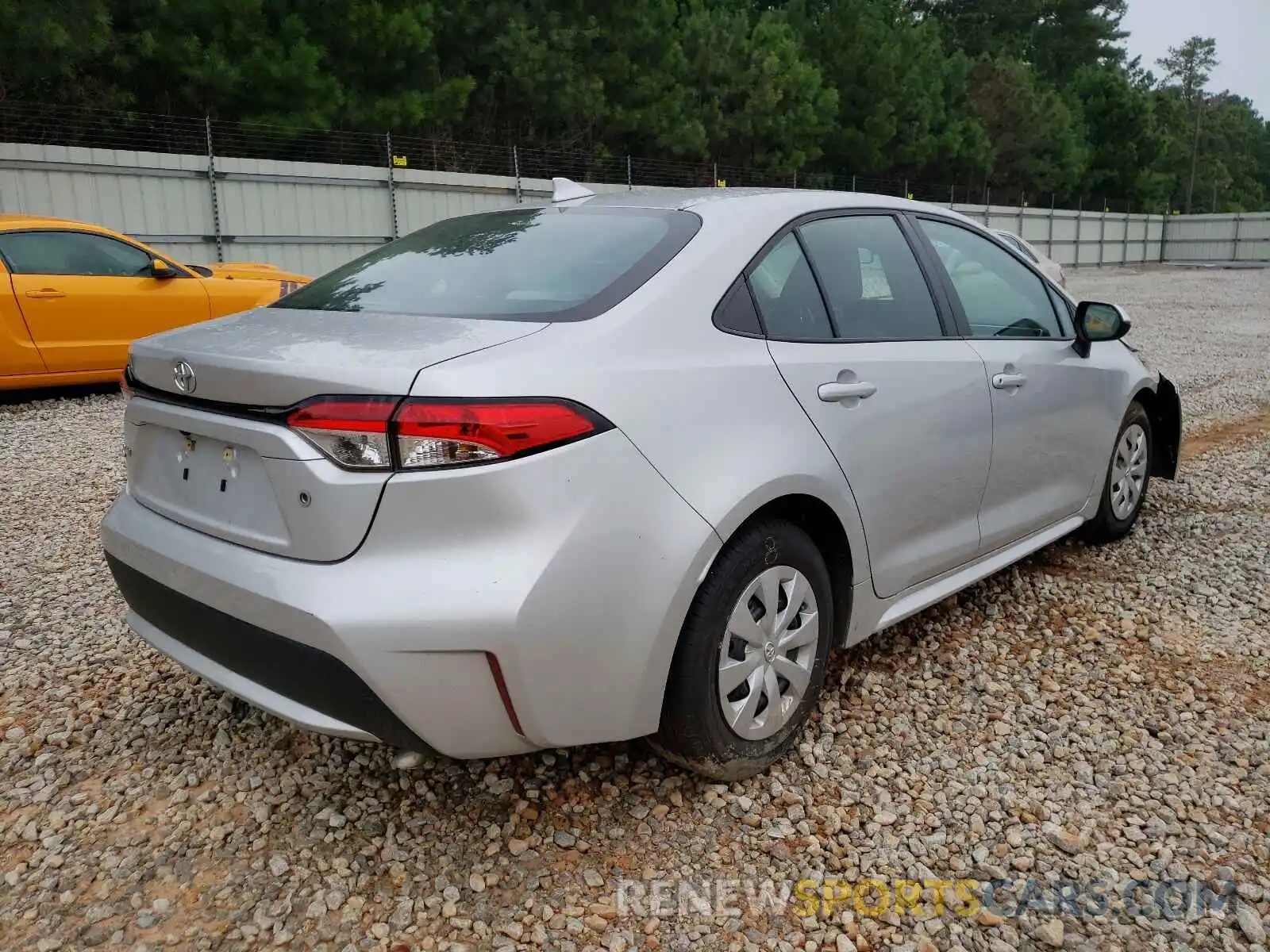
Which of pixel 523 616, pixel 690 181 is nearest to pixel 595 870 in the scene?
pixel 523 616

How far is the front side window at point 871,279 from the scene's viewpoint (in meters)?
2.96

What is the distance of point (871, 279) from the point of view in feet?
10.3

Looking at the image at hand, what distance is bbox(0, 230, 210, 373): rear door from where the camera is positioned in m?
7.64

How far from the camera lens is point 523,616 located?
6.69 ft

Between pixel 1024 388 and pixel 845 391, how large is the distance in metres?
1.12

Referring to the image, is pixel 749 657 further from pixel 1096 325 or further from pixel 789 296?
pixel 1096 325

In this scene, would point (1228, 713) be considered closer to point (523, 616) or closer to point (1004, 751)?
point (1004, 751)

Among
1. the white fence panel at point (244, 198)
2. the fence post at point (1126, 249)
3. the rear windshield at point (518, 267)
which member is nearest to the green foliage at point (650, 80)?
the white fence panel at point (244, 198)

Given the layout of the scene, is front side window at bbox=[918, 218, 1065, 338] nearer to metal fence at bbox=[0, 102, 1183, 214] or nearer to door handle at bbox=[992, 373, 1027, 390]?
door handle at bbox=[992, 373, 1027, 390]

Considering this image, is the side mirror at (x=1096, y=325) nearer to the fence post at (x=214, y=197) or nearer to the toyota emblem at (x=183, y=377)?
the toyota emblem at (x=183, y=377)

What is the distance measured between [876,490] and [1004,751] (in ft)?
2.72

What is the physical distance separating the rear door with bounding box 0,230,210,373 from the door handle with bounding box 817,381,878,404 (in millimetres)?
7063

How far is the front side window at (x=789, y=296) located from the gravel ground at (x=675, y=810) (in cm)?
117

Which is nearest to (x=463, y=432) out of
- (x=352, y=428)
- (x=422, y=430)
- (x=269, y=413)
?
(x=422, y=430)
